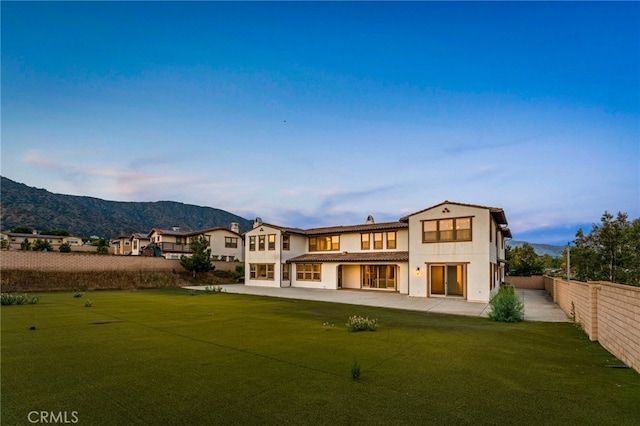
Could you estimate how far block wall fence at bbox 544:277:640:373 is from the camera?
255 inches

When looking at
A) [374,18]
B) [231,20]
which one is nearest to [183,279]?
[231,20]

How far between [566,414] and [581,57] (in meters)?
19.0

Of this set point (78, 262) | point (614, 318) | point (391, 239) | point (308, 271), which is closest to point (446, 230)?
point (391, 239)

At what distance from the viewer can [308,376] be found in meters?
6.02

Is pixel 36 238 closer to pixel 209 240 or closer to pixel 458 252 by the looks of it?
pixel 209 240

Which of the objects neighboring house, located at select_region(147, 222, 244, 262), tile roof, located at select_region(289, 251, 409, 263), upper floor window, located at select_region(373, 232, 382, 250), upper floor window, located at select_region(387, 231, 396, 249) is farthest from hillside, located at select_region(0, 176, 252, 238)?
upper floor window, located at select_region(387, 231, 396, 249)

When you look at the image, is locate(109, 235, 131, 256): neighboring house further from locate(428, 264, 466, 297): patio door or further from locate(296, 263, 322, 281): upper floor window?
locate(428, 264, 466, 297): patio door

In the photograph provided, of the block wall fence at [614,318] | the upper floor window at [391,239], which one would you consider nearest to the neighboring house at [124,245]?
the upper floor window at [391,239]

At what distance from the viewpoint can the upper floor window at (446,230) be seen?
21.2 m

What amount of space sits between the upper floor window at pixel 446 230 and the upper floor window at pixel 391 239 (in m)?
4.65

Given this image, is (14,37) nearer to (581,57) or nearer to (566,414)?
(566,414)

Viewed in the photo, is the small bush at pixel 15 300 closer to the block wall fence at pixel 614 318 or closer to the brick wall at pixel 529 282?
the block wall fence at pixel 614 318

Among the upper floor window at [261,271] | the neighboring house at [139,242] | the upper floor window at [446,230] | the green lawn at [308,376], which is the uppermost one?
the upper floor window at [446,230]

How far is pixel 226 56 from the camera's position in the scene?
19.5 m
